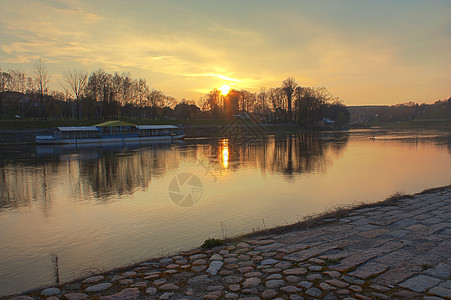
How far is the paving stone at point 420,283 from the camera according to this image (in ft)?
15.5

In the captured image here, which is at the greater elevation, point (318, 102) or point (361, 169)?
point (318, 102)

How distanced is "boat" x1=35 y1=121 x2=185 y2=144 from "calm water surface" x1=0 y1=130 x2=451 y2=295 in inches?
1067

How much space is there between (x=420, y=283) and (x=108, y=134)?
56.5 meters

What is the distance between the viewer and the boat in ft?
166

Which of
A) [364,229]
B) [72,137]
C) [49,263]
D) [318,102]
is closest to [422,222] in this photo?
[364,229]

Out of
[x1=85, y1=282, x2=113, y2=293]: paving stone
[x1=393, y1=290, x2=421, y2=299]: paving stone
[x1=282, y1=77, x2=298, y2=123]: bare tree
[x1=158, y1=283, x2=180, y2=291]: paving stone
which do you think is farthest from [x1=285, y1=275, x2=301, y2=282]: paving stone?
[x1=282, y1=77, x2=298, y2=123]: bare tree

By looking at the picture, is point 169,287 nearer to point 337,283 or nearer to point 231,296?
point 231,296

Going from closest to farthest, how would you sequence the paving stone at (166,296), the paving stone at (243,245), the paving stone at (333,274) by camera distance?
the paving stone at (166,296) → the paving stone at (333,274) → the paving stone at (243,245)

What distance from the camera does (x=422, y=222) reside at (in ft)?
27.0

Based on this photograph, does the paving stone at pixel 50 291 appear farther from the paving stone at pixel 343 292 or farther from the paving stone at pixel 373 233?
the paving stone at pixel 373 233

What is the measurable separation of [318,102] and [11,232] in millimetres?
94529

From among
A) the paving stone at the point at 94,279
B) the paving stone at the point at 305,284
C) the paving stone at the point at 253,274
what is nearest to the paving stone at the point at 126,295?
the paving stone at the point at 94,279

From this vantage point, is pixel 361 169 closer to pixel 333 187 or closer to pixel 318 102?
pixel 333 187

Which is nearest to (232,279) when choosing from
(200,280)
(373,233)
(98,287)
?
(200,280)
